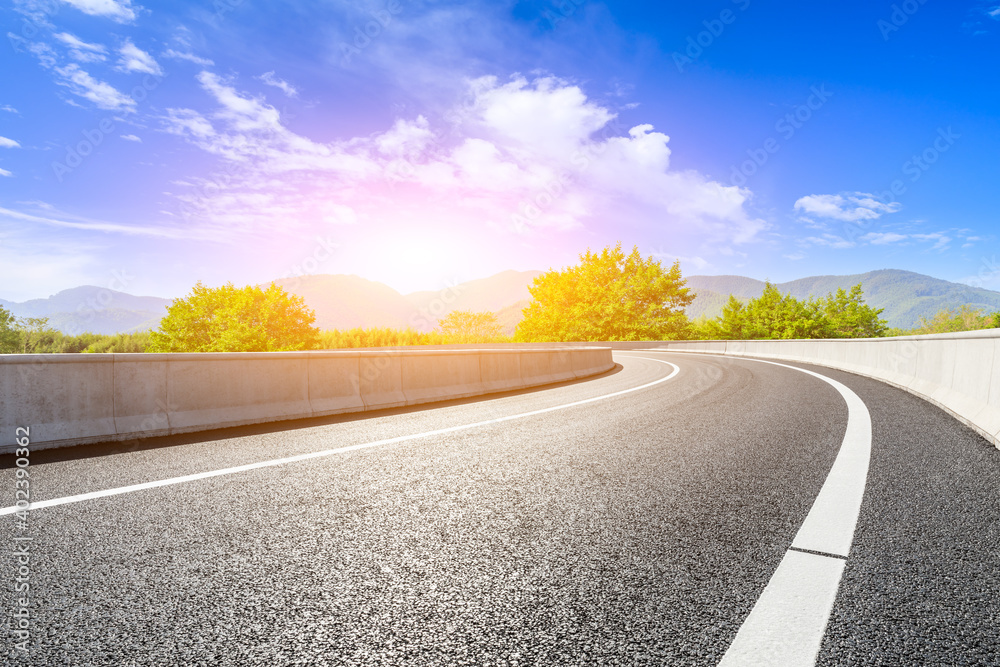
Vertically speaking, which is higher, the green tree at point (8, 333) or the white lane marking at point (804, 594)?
the green tree at point (8, 333)

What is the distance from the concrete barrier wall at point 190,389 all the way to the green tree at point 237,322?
65.6 m

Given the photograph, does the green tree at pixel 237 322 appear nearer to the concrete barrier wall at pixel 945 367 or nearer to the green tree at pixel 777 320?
the green tree at pixel 777 320

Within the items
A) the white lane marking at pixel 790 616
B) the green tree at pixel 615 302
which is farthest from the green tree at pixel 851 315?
the white lane marking at pixel 790 616

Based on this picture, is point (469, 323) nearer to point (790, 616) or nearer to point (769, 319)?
point (769, 319)

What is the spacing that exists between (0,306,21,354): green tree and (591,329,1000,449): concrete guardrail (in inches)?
3829

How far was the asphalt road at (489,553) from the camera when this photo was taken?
206 centimetres

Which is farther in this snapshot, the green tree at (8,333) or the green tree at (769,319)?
the green tree at (769,319)

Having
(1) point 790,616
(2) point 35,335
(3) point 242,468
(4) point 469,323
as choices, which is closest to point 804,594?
(1) point 790,616

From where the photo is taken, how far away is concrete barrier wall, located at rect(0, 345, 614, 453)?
6.05 meters

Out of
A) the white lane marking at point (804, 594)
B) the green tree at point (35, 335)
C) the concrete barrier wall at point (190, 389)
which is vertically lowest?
the white lane marking at point (804, 594)

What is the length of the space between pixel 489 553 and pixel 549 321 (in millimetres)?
69405

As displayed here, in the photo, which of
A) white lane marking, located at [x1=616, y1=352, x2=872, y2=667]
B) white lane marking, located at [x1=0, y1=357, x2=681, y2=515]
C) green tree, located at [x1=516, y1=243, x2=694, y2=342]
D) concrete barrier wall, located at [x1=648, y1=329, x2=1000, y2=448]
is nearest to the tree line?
green tree, located at [x1=516, y1=243, x2=694, y2=342]

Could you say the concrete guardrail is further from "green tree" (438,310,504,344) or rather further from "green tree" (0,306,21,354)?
"green tree" (438,310,504,344)

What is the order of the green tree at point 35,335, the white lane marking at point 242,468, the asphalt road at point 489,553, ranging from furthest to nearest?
the green tree at point 35,335 → the white lane marking at point 242,468 → the asphalt road at point 489,553
